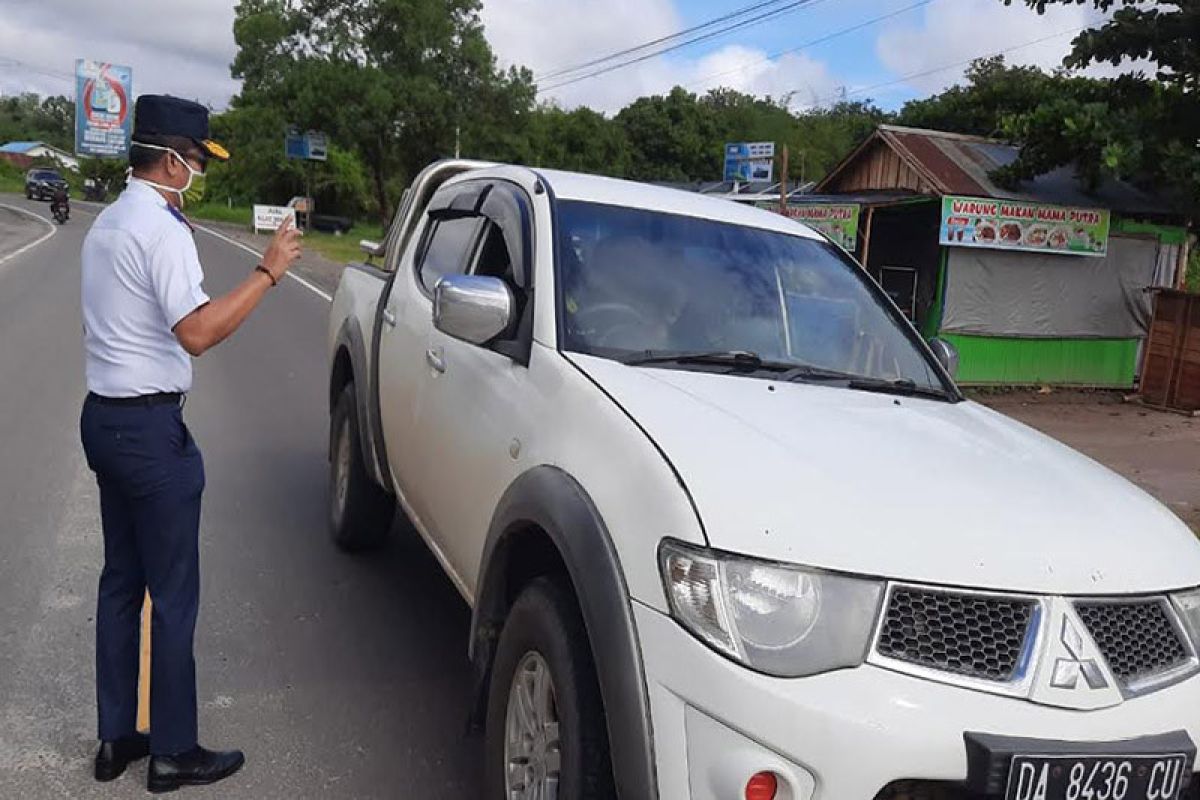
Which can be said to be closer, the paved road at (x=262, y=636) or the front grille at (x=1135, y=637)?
the front grille at (x=1135, y=637)

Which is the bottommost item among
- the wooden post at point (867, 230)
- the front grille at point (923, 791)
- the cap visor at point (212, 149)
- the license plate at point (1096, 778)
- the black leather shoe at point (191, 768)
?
the black leather shoe at point (191, 768)

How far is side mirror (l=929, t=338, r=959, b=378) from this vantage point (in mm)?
4062

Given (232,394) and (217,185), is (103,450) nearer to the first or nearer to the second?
(232,394)

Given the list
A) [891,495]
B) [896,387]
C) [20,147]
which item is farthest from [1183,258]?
[20,147]

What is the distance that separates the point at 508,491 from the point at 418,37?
4336 cm

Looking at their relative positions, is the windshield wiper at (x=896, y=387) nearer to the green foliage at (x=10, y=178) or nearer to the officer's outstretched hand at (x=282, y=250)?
the officer's outstretched hand at (x=282, y=250)

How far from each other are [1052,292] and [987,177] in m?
1.88

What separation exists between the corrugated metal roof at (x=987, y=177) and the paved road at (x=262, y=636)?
405 inches

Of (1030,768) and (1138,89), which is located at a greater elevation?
(1138,89)

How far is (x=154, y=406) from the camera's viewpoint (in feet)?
10.5

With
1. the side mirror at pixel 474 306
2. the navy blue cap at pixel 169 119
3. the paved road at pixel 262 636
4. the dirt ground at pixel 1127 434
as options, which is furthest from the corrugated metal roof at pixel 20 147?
the side mirror at pixel 474 306

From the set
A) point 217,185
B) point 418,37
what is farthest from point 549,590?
point 217,185

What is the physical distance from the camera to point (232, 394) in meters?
10.0

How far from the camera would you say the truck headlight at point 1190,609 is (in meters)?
2.46
